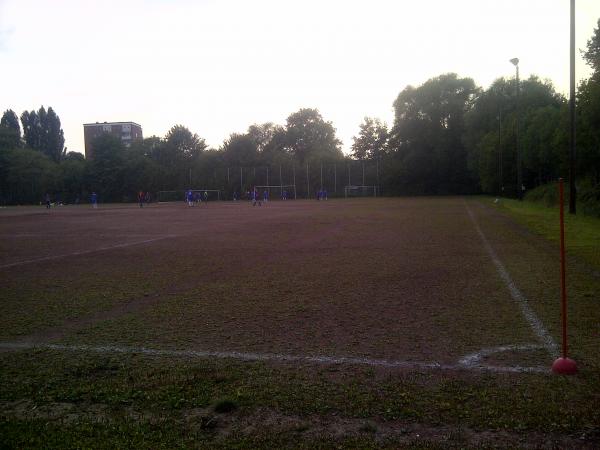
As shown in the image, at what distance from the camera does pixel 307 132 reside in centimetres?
10794

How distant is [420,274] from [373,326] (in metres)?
4.19

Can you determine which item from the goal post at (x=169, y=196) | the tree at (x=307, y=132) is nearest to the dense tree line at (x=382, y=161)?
the goal post at (x=169, y=196)

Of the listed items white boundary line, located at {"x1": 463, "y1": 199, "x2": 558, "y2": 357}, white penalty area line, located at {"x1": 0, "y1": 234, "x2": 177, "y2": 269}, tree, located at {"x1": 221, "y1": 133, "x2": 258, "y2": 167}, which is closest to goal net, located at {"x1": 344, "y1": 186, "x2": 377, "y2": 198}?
tree, located at {"x1": 221, "y1": 133, "x2": 258, "y2": 167}

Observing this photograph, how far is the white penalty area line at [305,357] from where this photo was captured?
16.6ft

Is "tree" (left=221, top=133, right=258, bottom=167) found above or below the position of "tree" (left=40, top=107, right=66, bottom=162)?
below

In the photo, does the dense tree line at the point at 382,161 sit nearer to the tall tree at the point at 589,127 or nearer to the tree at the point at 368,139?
the tree at the point at 368,139

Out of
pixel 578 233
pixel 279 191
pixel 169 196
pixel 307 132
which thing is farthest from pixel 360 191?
pixel 578 233

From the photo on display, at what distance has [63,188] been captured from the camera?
83.5m

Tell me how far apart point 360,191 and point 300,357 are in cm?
7230

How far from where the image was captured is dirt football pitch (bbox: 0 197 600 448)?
3844 millimetres

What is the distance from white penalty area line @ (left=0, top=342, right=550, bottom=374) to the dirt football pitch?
0.02 metres

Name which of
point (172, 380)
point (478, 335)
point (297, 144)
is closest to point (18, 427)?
point (172, 380)

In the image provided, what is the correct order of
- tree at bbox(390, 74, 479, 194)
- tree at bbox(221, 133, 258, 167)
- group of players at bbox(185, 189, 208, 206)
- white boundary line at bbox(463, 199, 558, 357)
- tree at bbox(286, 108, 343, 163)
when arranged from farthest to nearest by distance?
tree at bbox(286, 108, 343, 163)
tree at bbox(221, 133, 258, 167)
tree at bbox(390, 74, 479, 194)
group of players at bbox(185, 189, 208, 206)
white boundary line at bbox(463, 199, 558, 357)

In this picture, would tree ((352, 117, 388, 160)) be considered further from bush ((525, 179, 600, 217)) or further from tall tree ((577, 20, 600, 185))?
tall tree ((577, 20, 600, 185))
